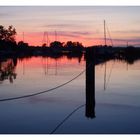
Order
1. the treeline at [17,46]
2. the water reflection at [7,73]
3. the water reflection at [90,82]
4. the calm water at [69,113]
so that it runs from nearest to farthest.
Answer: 1. the calm water at [69,113]
2. the water reflection at [90,82]
3. the water reflection at [7,73]
4. the treeline at [17,46]

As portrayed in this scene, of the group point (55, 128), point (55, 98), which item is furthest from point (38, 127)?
point (55, 98)

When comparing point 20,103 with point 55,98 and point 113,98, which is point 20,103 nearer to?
point 55,98

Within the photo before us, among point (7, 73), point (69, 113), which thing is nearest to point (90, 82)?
point (69, 113)

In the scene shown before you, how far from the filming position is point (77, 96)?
10.7m

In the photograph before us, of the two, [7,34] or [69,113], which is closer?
[69,113]

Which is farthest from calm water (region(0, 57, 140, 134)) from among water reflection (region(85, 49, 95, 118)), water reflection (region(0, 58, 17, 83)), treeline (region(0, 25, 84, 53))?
treeline (region(0, 25, 84, 53))

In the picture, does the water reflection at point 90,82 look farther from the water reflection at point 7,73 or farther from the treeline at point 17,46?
the treeline at point 17,46

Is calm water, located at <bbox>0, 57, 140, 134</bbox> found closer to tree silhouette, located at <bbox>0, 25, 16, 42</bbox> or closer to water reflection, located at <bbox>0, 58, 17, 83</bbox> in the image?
water reflection, located at <bbox>0, 58, 17, 83</bbox>

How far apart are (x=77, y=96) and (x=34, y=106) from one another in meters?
2.11

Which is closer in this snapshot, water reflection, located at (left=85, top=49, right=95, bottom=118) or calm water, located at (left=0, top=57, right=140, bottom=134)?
calm water, located at (left=0, top=57, right=140, bottom=134)

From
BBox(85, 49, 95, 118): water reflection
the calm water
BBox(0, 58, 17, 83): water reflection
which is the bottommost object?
BBox(0, 58, 17, 83): water reflection

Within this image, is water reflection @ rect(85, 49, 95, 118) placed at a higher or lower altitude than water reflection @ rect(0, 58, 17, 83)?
higher

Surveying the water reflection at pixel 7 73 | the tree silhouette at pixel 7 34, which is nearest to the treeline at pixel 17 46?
the tree silhouette at pixel 7 34

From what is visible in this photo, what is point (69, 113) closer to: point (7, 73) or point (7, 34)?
point (7, 73)
